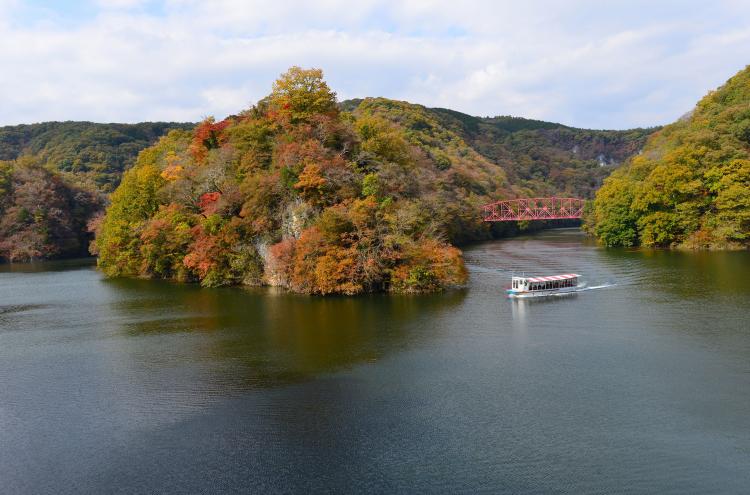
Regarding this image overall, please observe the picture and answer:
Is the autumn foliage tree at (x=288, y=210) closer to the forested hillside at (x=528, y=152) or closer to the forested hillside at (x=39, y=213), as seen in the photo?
the forested hillside at (x=39, y=213)

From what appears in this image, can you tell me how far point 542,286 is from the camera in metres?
39.8

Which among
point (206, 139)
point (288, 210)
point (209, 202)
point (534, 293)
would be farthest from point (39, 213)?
point (534, 293)

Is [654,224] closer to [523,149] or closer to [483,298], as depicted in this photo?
[483,298]

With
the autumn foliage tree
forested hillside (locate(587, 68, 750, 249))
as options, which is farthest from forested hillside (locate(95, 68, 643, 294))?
forested hillside (locate(587, 68, 750, 249))

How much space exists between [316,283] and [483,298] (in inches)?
492

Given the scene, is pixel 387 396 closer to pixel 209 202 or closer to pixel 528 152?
pixel 209 202

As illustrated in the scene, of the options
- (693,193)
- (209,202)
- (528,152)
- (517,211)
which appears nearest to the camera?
(209,202)

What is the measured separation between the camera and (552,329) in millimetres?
30250

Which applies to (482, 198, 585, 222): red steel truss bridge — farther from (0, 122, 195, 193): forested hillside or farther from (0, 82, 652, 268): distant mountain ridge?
(0, 122, 195, 193): forested hillside

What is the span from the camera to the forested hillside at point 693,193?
6072cm

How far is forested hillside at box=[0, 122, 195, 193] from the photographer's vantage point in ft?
361

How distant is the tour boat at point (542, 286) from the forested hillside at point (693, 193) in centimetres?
3095

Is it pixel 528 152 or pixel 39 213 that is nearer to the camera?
pixel 39 213

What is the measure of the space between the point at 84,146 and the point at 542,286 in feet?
370
